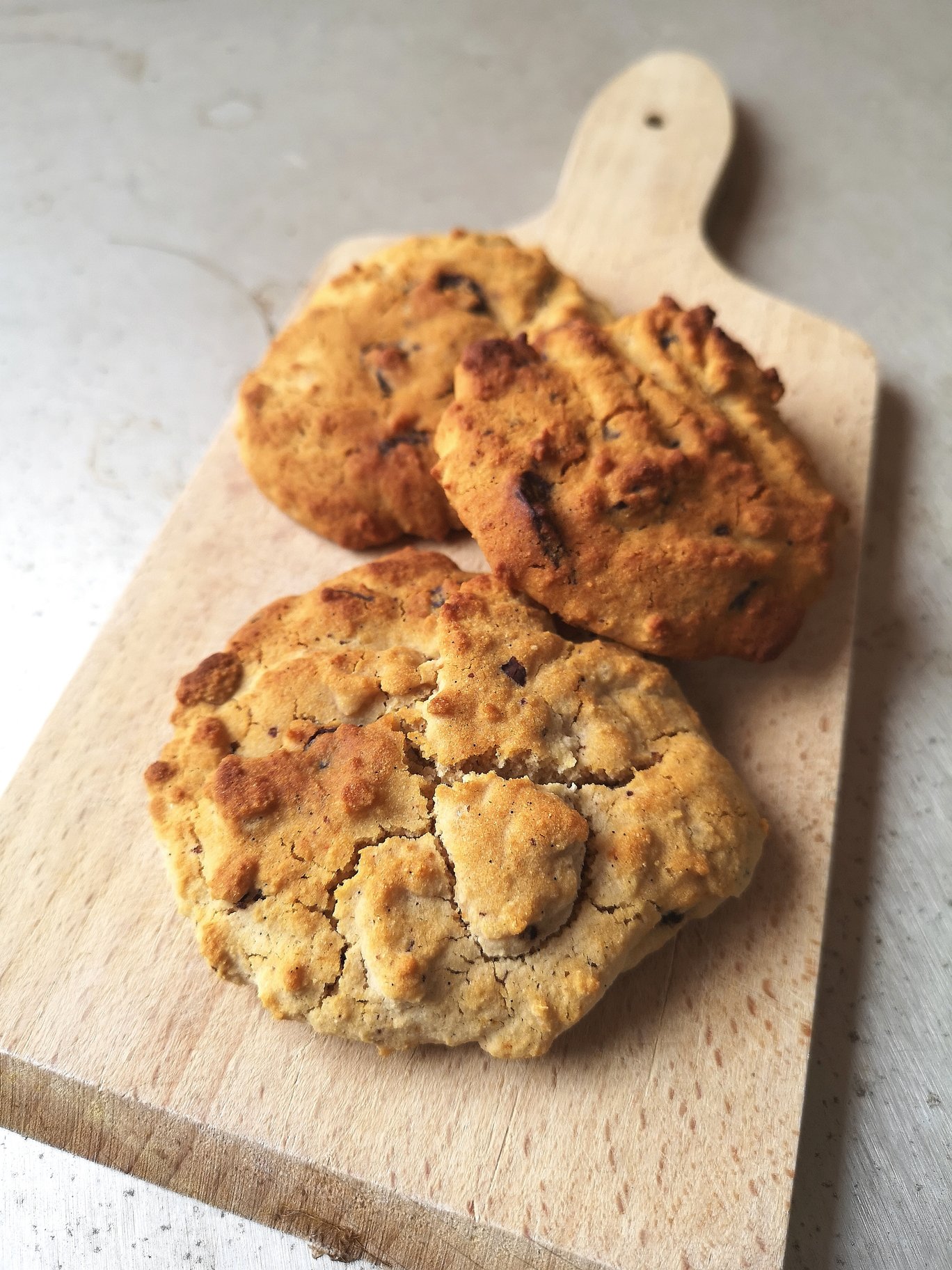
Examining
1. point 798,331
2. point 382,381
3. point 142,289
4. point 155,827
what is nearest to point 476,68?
point 142,289

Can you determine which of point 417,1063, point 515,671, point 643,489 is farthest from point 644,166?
point 417,1063

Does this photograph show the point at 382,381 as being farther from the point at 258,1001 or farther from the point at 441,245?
the point at 258,1001

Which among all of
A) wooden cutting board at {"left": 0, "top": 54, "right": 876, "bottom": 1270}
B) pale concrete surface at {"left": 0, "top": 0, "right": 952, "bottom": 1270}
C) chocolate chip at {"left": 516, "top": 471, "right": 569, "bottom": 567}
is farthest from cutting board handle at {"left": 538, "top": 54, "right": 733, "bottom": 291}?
wooden cutting board at {"left": 0, "top": 54, "right": 876, "bottom": 1270}

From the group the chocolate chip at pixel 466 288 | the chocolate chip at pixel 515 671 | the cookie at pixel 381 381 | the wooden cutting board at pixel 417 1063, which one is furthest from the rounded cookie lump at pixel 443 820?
the chocolate chip at pixel 466 288

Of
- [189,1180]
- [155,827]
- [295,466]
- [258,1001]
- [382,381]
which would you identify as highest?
[382,381]

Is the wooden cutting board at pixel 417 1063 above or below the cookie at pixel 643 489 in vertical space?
below

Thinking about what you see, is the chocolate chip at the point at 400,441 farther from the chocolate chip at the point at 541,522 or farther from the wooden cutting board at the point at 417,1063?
the wooden cutting board at the point at 417,1063

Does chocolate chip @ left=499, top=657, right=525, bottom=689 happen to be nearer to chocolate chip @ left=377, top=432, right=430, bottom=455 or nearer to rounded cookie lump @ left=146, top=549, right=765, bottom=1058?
rounded cookie lump @ left=146, top=549, right=765, bottom=1058
